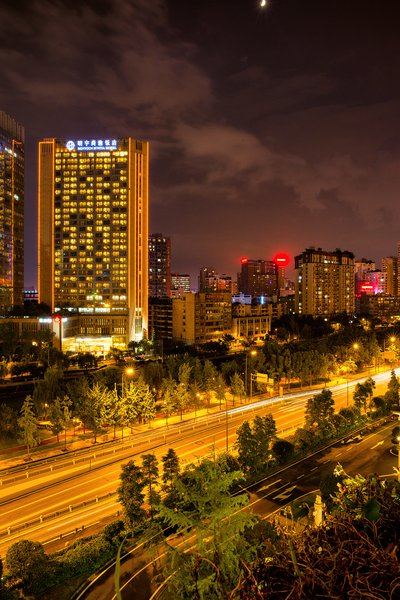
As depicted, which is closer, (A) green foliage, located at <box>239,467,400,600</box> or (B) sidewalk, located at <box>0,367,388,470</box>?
(A) green foliage, located at <box>239,467,400,600</box>

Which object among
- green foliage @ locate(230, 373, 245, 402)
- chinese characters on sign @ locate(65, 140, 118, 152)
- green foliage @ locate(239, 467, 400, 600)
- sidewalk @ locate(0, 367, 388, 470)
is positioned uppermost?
chinese characters on sign @ locate(65, 140, 118, 152)

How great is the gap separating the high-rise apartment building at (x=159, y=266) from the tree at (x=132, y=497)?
138783 mm

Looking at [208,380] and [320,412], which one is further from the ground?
[208,380]

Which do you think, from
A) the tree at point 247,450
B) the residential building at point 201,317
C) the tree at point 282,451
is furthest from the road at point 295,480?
the residential building at point 201,317

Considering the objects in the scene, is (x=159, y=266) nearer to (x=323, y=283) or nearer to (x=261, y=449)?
(x=323, y=283)

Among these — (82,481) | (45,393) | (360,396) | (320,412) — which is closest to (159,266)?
(45,393)

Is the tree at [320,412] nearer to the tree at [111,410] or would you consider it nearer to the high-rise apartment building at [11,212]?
the tree at [111,410]

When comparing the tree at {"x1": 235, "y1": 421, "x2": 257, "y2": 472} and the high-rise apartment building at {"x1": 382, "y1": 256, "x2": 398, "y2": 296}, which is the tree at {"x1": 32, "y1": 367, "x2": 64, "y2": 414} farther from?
the high-rise apartment building at {"x1": 382, "y1": 256, "x2": 398, "y2": 296}

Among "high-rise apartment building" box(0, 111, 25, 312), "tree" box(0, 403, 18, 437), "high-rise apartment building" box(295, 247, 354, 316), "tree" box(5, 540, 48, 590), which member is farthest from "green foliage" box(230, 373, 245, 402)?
"high-rise apartment building" box(295, 247, 354, 316)

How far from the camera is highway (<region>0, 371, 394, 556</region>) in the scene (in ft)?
53.9

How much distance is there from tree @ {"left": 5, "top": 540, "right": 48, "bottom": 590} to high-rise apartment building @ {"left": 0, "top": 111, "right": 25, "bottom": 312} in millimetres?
68045

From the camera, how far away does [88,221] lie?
2943 inches

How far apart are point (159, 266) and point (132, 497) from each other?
146316mm

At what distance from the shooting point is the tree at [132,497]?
15.2 metres
